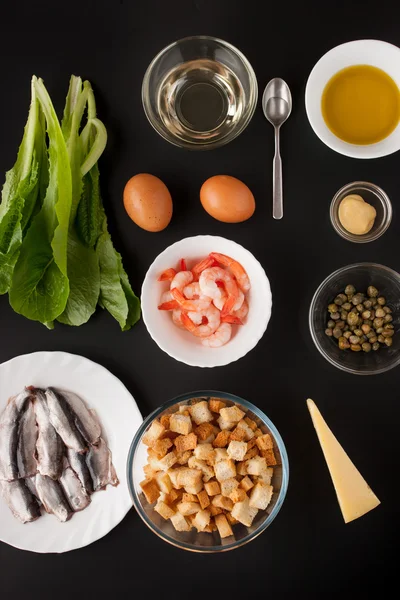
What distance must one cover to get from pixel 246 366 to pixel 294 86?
90cm

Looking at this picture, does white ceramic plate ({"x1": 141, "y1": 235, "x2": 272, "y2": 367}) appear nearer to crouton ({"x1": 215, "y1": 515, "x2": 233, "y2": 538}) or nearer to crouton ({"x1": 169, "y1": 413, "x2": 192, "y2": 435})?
crouton ({"x1": 169, "y1": 413, "x2": 192, "y2": 435})

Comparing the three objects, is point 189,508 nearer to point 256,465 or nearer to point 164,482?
point 164,482

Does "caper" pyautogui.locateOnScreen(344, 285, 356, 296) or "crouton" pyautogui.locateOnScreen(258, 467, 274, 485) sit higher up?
"caper" pyautogui.locateOnScreen(344, 285, 356, 296)

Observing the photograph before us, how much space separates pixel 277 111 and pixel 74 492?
134cm

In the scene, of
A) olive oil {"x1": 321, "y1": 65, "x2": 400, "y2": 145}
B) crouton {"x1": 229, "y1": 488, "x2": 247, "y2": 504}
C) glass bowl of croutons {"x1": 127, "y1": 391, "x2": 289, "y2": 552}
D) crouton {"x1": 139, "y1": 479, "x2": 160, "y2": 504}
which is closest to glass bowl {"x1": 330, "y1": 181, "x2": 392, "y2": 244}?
olive oil {"x1": 321, "y1": 65, "x2": 400, "y2": 145}

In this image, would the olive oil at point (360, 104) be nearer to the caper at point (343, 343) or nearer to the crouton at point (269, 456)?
the caper at point (343, 343)

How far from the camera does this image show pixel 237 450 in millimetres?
1500

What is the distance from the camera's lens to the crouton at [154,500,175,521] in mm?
1510

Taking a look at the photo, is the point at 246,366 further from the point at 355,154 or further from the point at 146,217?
the point at 355,154

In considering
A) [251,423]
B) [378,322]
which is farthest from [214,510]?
[378,322]

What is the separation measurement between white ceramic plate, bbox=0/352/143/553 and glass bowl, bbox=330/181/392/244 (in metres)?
0.85

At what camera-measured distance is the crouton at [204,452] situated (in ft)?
4.96

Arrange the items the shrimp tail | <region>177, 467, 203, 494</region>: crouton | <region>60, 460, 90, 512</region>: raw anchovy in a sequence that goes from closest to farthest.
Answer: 1. <region>177, 467, 203, 494</region>: crouton
2. the shrimp tail
3. <region>60, 460, 90, 512</region>: raw anchovy

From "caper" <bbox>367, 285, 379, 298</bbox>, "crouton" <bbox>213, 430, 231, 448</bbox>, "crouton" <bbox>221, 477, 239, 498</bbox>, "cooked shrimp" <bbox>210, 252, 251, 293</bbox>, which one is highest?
"cooked shrimp" <bbox>210, 252, 251, 293</bbox>
